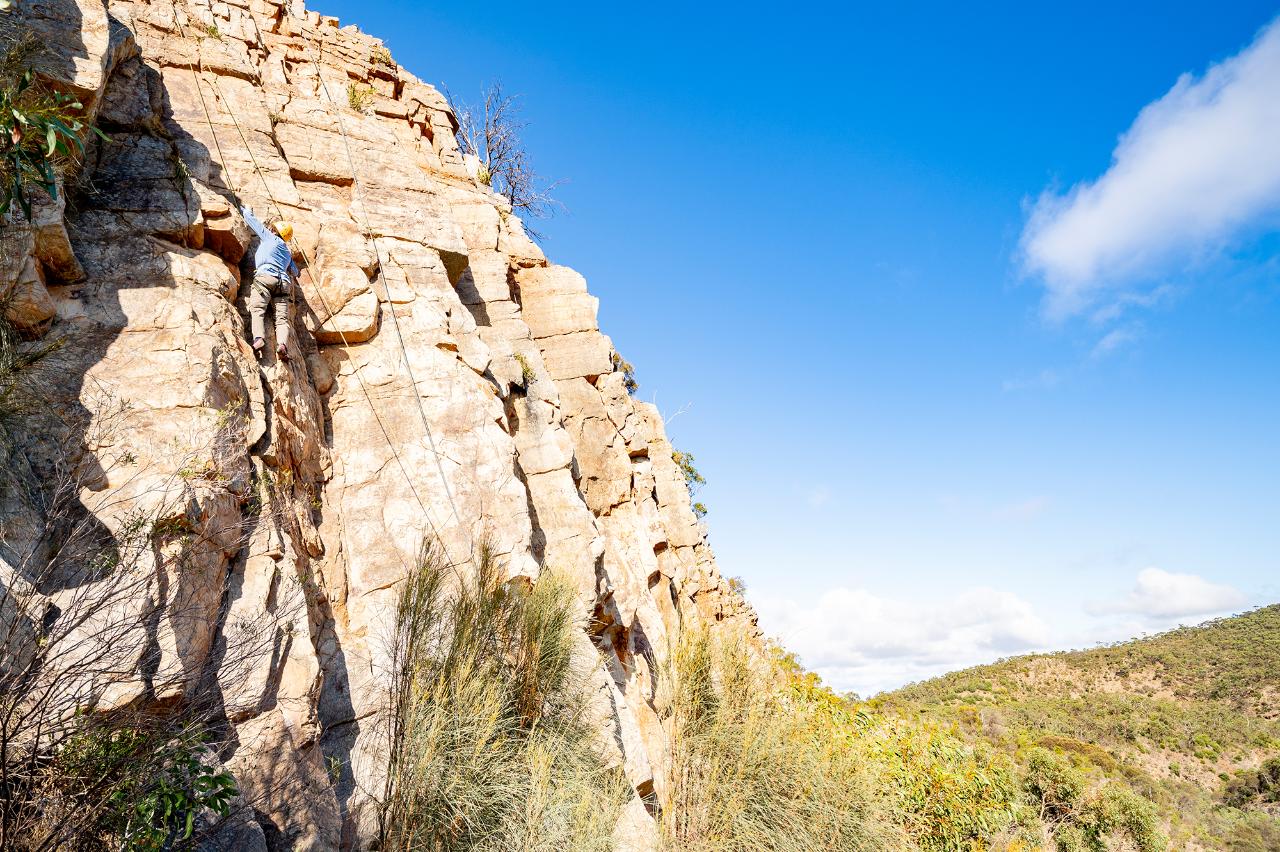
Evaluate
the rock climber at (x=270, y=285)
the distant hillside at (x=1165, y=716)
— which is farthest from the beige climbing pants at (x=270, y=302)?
the distant hillside at (x=1165, y=716)

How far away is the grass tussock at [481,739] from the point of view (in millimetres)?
4004

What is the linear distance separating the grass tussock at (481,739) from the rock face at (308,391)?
18.3 inches

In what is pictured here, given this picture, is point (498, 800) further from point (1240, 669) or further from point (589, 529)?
point (1240, 669)

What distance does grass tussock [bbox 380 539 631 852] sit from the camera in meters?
4.00

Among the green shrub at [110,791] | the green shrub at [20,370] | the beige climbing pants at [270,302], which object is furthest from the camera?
the beige climbing pants at [270,302]

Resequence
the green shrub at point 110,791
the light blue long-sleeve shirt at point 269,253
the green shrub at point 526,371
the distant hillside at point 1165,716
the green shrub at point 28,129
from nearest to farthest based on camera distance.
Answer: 1. the green shrub at point 110,791
2. the green shrub at point 28,129
3. the light blue long-sleeve shirt at point 269,253
4. the green shrub at point 526,371
5. the distant hillside at point 1165,716

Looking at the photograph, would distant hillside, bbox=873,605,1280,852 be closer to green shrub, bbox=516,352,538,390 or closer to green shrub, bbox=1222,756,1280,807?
green shrub, bbox=1222,756,1280,807

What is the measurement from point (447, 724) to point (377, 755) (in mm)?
523

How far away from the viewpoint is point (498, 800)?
424cm

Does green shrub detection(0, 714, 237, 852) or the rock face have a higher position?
the rock face

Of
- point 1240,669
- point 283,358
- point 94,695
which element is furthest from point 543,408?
point 1240,669

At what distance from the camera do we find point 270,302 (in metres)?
6.39

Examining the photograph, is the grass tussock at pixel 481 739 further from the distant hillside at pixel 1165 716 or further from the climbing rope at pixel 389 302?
the distant hillside at pixel 1165 716

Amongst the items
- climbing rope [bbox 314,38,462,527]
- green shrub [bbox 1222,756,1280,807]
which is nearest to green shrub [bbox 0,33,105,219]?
climbing rope [bbox 314,38,462,527]
